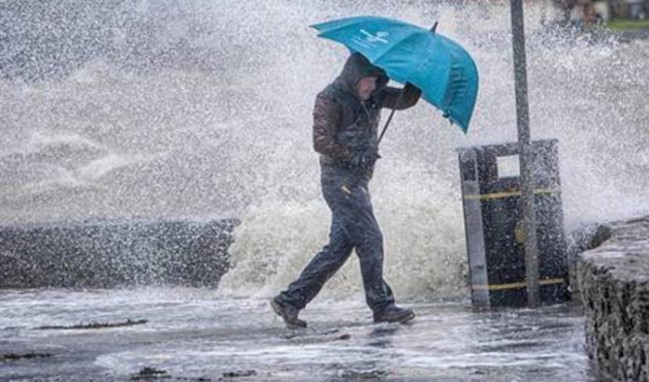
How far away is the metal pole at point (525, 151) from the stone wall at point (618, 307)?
208 cm

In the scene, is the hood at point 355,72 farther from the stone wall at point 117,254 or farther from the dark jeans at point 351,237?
the stone wall at point 117,254

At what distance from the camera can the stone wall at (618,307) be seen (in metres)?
8.18

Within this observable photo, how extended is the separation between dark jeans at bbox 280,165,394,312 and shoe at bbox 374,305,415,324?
1.4 inches

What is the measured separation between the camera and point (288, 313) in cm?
1194

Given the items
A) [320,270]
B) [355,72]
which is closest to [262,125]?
[320,270]

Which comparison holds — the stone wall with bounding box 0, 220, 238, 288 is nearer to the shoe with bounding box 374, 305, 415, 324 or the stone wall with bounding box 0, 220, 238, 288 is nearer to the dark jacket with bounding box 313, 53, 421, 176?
the shoe with bounding box 374, 305, 415, 324

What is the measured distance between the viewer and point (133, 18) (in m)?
26.6

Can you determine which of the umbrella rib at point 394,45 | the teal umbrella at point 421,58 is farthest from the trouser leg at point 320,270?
the umbrella rib at point 394,45

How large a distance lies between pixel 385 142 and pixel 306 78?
3.86 ft

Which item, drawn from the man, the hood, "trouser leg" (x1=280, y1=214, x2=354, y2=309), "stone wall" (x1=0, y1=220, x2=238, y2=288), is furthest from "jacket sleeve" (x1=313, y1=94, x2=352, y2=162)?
"stone wall" (x1=0, y1=220, x2=238, y2=288)

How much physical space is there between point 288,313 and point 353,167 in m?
0.95

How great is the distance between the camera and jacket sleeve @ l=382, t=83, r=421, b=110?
1180 centimetres

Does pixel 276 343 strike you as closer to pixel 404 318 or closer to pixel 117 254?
pixel 404 318

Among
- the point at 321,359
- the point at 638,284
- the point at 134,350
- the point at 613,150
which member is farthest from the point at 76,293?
the point at 638,284
